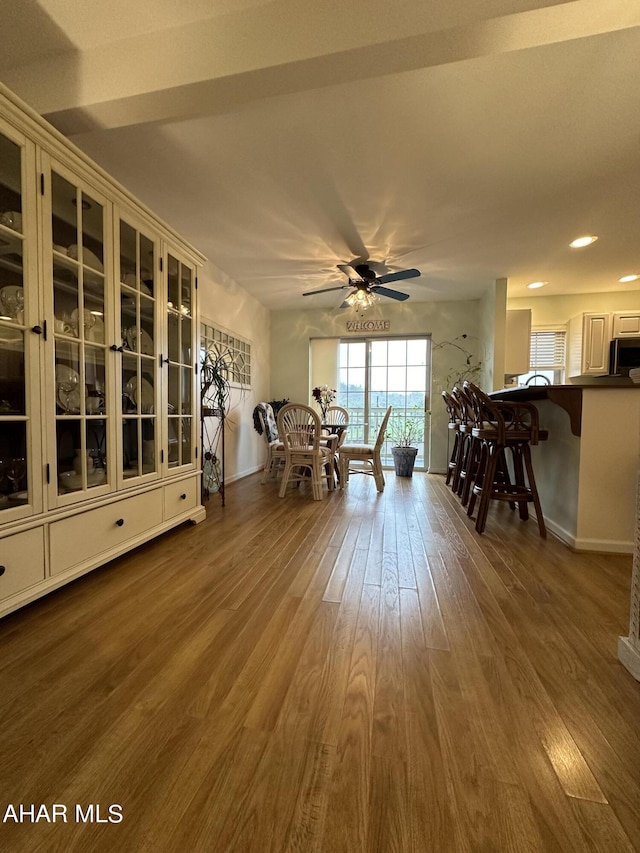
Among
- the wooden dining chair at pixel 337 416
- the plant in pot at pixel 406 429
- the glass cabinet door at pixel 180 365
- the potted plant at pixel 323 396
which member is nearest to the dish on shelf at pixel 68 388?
the glass cabinet door at pixel 180 365

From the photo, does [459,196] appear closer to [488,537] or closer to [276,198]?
[276,198]

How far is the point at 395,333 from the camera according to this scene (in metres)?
5.37

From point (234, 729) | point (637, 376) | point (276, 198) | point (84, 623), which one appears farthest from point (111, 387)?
point (637, 376)

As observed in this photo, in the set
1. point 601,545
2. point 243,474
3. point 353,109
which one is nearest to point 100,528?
point 353,109

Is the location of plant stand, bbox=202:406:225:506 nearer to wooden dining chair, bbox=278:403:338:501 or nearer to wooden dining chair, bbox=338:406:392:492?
wooden dining chair, bbox=278:403:338:501

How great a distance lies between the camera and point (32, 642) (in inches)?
50.3

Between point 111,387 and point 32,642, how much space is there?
3.81 ft

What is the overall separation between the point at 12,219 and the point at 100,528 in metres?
1.41

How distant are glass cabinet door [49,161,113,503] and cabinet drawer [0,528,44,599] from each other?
0.63 feet

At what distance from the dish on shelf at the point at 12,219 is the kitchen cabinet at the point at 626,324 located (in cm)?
597

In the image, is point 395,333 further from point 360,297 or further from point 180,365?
point 180,365

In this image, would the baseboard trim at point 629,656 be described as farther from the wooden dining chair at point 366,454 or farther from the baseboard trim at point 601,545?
the wooden dining chair at point 366,454

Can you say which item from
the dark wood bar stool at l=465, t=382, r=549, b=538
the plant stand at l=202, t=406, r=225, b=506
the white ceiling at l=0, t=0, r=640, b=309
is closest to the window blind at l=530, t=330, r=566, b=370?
the white ceiling at l=0, t=0, r=640, b=309

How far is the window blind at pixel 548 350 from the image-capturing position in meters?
5.04
